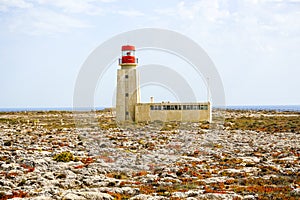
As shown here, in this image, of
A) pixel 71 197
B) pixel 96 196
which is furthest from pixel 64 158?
pixel 71 197

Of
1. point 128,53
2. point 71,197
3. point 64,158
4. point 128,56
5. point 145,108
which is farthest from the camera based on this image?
point 145,108

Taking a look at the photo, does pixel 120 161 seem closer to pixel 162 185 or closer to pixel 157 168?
pixel 157 168

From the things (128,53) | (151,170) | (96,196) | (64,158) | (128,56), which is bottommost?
(151,170)

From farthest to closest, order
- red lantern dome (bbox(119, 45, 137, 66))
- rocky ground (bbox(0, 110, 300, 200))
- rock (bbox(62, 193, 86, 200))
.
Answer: red lantern dome (bbox(119, 45, 137, 66)), rocky ground (bbox(0, 110, 300, 200)), rock (bbox(62, 193, 86, 200))

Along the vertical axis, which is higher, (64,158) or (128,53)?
(128,53)

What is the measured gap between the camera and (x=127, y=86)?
5500 centimetres

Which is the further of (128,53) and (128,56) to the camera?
(128,53)

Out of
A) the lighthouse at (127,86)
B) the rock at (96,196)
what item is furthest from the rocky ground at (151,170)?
the lighthouse at (127,86)

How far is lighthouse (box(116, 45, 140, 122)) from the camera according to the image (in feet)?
178

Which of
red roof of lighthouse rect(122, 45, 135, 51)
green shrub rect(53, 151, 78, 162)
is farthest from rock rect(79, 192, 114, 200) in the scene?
red roof of lighthouse rect(122, 45, 135, 51)

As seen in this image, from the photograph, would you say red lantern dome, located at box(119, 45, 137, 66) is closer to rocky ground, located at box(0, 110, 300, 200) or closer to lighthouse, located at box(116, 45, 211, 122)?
lighthouse, located at box(116, 45, 211, 122)

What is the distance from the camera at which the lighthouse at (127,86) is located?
5441cm

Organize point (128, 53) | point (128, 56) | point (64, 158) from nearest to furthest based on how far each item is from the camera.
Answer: point (64, 158) → point (128, 56) → point (128, 53)

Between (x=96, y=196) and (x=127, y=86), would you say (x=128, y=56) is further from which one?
(x=96, y=196)
